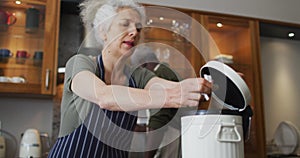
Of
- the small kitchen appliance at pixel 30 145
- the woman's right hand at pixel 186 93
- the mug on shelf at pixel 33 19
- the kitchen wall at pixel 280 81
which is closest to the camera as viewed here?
the woman's right hand at pixel 186 93

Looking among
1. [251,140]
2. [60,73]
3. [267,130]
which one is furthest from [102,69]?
[267,130]

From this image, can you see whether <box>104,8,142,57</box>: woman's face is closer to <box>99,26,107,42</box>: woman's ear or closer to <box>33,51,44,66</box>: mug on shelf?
<box>99,26,107,42</box>: woman's ear

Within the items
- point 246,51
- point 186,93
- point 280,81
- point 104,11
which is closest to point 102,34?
point 104,11

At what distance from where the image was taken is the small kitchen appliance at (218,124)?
64 cm

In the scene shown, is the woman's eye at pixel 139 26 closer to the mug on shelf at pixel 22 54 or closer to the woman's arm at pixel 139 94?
the woman's arm at pixel 139 94

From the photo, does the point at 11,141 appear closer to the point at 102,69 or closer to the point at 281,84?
the point at 102,69

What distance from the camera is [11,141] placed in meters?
1.69

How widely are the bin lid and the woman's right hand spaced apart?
0.20ft

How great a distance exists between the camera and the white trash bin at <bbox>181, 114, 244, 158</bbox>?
2.09 ft

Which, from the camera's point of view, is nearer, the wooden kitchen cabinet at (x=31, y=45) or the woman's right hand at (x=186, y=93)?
the woman's right hand at (x=186, y=93)

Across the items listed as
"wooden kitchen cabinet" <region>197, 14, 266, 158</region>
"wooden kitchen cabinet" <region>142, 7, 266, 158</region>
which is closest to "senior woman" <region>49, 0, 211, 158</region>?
"wooden kitchen cabinet" <region>142, 7, 266, 158</region>

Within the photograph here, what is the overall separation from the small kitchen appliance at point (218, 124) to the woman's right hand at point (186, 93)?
0.15 ft

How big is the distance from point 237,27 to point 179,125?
4.91ft

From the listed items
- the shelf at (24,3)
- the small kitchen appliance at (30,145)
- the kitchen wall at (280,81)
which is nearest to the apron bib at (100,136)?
the small kitchen appliance at (30,145)
